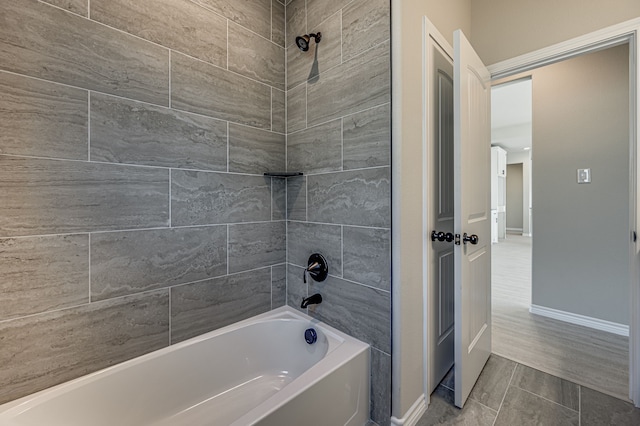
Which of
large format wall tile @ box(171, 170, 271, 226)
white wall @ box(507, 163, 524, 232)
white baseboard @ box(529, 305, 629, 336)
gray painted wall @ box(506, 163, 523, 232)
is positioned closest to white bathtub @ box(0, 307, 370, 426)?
large format wall tile @ box(171, 170, 271, 226)

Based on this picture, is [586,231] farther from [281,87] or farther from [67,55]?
[67,55]

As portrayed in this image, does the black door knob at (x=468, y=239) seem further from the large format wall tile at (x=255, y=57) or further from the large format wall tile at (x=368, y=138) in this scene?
the large format wall tile at (x=255, y=57)

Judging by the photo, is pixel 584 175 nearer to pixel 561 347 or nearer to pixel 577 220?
pixel 577 220

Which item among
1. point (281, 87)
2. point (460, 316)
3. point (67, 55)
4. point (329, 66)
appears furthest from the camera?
point (281, 87)

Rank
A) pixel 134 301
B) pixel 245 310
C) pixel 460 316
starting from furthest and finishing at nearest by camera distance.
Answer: pixel 245 310 → pixel 460 316 → pixel 134 301

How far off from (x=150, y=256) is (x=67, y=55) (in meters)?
0.92

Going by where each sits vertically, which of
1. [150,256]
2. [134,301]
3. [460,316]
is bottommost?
[460,316]

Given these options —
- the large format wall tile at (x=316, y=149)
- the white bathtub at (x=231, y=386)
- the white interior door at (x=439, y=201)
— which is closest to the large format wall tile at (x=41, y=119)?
the white bathtub at (x=231, y=386)

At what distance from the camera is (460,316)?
4.79 feet

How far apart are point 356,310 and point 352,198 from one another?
619 mm

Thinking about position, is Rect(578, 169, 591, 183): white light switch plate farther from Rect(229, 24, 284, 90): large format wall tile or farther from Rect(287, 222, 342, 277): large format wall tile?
Rect(229, 24, 284, 90): large format wall tile

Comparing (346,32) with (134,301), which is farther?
(346,32)

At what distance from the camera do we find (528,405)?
5.06ft

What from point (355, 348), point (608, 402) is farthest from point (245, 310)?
point (608, 402)
